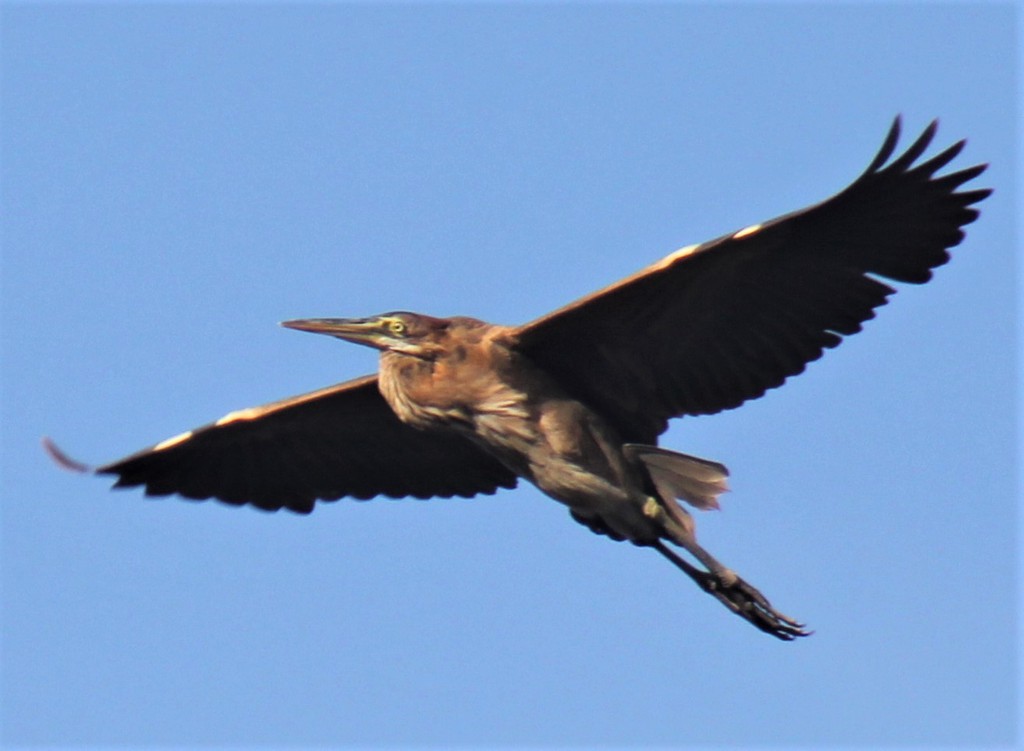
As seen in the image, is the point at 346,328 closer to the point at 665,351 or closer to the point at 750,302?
the point at 665,351

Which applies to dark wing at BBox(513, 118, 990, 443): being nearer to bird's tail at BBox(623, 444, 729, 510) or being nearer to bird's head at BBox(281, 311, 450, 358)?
bird's tail at BBox(623, 444, 729, 510)

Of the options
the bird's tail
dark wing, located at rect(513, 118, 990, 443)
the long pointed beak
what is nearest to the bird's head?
the long pointed beak

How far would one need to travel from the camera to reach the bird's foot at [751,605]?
14273mm

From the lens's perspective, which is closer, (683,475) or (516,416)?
(516,416)

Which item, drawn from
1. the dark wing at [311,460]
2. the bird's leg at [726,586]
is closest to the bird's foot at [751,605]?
the bird's leg at [726,586]

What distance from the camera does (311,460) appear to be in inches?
617

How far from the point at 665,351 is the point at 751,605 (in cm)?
170

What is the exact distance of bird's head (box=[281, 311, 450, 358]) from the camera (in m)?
14.1

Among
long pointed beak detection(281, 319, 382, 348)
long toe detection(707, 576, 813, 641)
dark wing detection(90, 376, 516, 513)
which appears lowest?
long toe detection(707, 576, 813, 641)

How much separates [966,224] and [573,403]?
8.66 feet

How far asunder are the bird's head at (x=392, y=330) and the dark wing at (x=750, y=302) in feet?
1.88

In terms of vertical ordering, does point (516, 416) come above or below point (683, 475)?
above

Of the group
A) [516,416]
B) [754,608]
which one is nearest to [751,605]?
[754,608]

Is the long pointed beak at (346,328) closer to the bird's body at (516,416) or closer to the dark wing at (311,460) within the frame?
the bird's body at (516,416)
